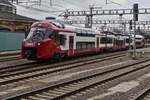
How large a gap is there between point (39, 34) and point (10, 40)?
18885 mm

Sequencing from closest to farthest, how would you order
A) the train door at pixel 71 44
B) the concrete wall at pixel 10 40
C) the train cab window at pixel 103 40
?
the train door at pixel 71 44 → the train cab window at pixel 103 40 → the concrete wall at pixel 10 40

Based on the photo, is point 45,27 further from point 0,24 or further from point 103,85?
point 0,24

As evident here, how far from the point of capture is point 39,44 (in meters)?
24.1

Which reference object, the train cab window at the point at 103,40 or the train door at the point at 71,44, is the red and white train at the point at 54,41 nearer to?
the train door at the point at 71,44

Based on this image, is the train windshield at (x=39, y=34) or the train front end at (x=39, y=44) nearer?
the train front end at (x=39, y=44)

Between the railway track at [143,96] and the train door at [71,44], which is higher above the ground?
the train door at [71,44]

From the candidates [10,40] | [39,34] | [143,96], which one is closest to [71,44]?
[39,34]

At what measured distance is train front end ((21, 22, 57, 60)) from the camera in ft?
79.4

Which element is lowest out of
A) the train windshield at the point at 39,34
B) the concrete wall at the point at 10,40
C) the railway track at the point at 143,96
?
the railway track at the point at 143,96

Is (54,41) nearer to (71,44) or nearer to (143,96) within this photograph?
(71,44)

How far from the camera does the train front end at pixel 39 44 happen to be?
24.2m

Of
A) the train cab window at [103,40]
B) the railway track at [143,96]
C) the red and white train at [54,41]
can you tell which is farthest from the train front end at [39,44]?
the train cab window at [103,40]

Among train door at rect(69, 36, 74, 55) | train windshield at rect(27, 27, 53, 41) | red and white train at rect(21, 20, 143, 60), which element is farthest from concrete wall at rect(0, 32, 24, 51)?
train windshield at rect(27, 27, 53, 41)

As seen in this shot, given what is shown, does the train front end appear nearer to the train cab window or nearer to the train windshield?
the train windshield
